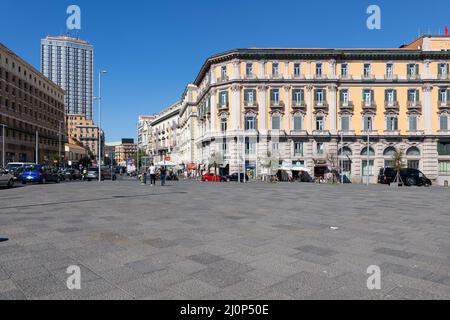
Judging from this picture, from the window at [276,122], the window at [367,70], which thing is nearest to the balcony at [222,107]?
the window at [276,122]

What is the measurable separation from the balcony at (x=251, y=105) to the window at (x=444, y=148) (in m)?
27.4

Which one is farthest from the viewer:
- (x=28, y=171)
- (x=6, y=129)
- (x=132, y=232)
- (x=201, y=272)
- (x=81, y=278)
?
(x=6, y=129)

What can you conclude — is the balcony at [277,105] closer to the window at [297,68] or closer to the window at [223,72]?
the window at [297,68]

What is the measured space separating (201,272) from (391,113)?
166ft

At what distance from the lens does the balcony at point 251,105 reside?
47.1 metres

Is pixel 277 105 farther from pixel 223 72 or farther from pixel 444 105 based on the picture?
pixel 444 105

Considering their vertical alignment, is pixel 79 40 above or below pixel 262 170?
above

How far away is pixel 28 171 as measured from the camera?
29188 millimetres

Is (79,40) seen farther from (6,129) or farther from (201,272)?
(201,272)

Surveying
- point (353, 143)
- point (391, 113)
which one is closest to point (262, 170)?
point (353, 143)

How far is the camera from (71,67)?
15188cm

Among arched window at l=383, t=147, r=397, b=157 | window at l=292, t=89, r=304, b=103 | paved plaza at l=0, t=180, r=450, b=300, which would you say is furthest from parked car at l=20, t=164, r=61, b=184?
arched window at l=383, t=147, r=397, b=157

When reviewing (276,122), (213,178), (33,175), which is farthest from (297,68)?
(33,175)
